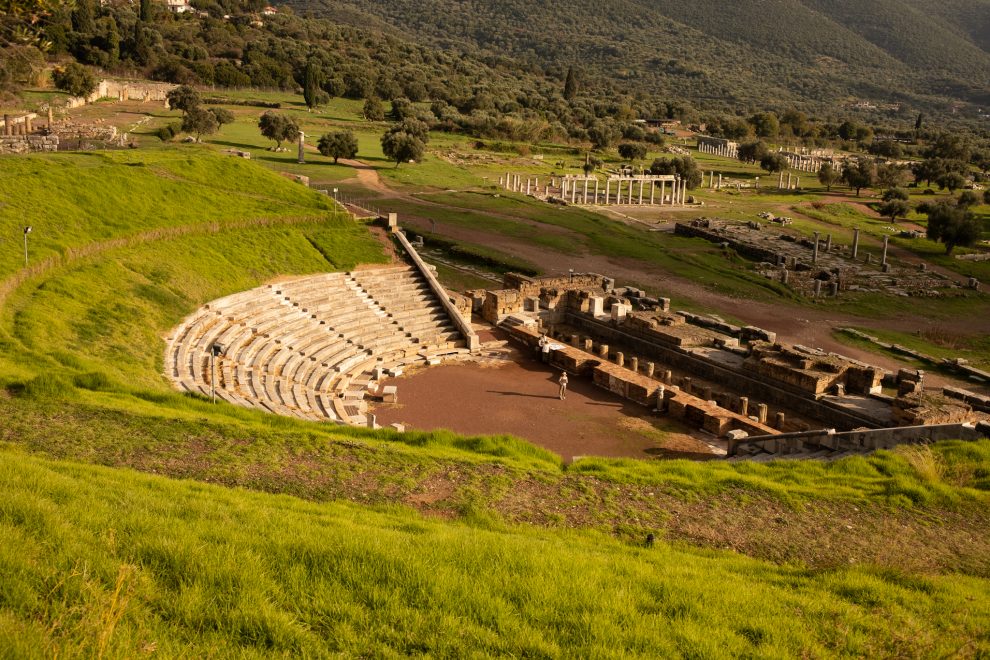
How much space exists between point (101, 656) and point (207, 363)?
871 inches

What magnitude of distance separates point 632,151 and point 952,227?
54449 mm

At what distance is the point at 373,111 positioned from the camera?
115125 millimetres

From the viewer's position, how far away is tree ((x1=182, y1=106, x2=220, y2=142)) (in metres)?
75.7

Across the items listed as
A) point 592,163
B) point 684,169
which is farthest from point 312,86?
point 684,169

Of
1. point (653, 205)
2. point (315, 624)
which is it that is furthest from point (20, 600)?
point (653, 205)

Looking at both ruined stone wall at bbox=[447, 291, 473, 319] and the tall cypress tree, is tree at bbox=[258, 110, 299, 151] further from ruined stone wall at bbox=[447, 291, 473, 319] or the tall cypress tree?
ruined stone wall at bbox=[447, 291, 473, 319]

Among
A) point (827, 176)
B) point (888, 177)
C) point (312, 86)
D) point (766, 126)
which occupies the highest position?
point (766, 126)

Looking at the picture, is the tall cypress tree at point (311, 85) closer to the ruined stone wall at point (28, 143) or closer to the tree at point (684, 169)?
the tree at point (684, 169)

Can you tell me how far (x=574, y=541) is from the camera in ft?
43.1

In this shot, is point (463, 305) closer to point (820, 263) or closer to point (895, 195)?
point (820, 263)

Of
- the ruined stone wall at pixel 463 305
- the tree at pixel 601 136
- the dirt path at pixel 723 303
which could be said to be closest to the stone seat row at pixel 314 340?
the ruined stone wall at pixel 463 305

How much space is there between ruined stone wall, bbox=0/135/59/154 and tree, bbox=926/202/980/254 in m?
69.1

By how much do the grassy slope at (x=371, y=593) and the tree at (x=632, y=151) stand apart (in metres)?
111

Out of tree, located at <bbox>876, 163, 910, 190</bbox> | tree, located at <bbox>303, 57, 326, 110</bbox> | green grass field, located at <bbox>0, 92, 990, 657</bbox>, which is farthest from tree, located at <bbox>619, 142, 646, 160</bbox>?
green grass field, located at <bbox>0, 92, 990, 657</bbox>
